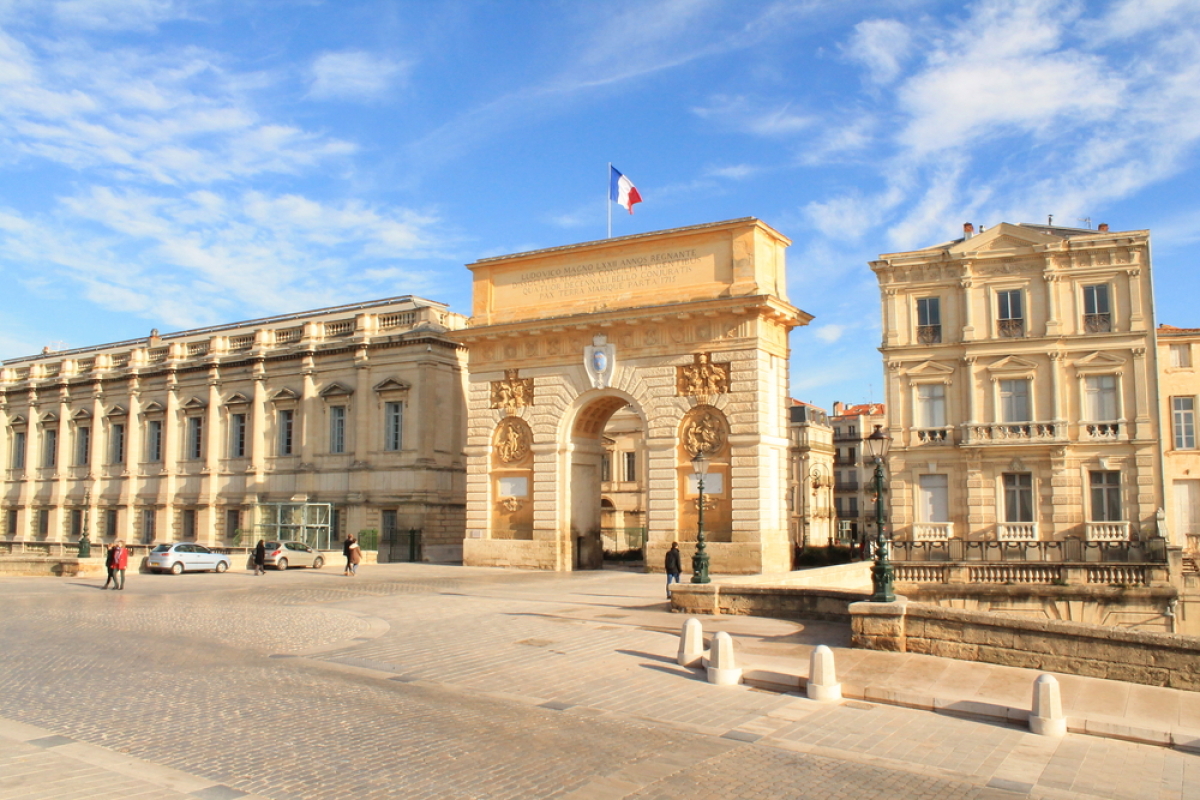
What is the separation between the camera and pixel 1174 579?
89.7 feet

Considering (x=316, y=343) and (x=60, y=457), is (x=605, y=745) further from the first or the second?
(x=60, y=457)

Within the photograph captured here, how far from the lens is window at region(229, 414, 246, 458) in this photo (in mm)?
46812

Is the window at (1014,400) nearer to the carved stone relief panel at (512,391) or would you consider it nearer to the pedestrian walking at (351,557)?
the carved stone relief panel at (512,391)

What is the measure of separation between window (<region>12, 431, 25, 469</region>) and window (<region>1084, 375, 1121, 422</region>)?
56241 mm

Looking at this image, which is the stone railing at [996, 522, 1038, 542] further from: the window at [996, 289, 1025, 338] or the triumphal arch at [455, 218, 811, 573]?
the triumphal arch at [455, 218, 811, 573]

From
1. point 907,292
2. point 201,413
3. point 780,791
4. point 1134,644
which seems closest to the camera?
point 780,791

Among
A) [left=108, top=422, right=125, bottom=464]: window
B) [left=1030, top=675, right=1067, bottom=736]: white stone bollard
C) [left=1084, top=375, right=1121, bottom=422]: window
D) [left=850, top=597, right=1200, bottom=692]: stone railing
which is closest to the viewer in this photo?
[left=1030, top=675, right=1067, bottom=736]: white stone bollard

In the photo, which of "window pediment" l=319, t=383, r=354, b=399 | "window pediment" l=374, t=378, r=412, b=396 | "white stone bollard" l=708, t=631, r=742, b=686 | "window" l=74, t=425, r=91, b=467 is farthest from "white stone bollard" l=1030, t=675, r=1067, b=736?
"window" l=74, t=425, r=91, b=467

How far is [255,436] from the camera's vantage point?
45.3 meters

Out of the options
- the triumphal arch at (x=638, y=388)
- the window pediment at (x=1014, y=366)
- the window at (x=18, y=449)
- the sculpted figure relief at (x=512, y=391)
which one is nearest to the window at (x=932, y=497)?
the window pediment at (x=1014, y=366)

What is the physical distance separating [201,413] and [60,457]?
39.9 feet

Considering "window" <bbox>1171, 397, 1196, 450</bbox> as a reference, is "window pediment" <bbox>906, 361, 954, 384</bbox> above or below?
above

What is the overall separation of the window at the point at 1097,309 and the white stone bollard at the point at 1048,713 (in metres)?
27.4

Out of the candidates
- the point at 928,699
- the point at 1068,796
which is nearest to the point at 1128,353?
the point at 928,699
